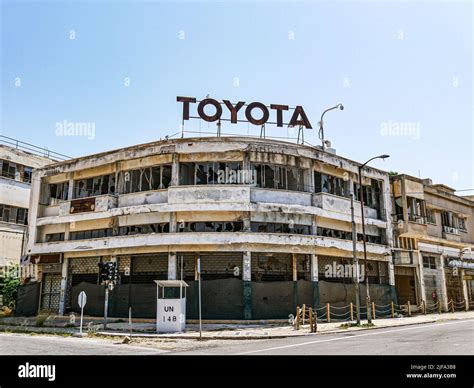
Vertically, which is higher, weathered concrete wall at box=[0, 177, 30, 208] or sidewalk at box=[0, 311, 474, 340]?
weathered concrete wall at box=[0, 177, 30, 208]

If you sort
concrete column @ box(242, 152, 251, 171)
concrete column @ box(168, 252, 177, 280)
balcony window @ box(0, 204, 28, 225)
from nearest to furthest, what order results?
concrete column @ box(168, 252, 177, 280)
concrete column @ box(242, 152, 251, 171)
balcony window @ box(0, 204, 28, 225)

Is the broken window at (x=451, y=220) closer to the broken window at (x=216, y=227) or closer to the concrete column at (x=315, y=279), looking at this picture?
the concrete column at (x=315, y=279)

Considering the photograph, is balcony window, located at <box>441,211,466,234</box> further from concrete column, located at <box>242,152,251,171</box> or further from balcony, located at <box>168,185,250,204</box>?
balcony, located at <box>168,185,250,204</box>

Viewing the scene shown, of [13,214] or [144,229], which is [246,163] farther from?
[13,214]

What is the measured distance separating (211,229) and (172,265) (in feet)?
9.85

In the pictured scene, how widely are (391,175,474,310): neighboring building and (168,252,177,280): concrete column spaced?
1661 centimetres

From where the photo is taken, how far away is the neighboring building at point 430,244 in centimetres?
3316

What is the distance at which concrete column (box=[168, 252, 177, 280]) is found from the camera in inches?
974

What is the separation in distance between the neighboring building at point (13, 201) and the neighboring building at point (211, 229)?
679cm

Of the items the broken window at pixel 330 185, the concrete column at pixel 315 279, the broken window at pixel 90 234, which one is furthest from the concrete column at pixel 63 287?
the broken window at pixel 330 185

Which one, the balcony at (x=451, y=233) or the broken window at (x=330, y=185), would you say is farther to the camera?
the balcony at (x=451, y=233)

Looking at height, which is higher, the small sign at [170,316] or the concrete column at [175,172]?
the concrete column at [175,172]

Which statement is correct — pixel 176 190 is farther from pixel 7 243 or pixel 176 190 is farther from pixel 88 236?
pixel 7 243

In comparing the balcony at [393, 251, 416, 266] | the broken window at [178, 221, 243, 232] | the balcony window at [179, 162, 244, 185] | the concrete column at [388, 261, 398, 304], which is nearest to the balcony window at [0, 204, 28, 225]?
the balcony window at [179, 162, 244, 185]
